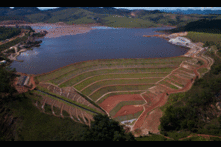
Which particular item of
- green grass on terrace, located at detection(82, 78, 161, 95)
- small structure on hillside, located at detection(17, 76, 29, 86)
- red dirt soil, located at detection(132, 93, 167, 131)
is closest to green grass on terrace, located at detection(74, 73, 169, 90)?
green grass on terrace, located at detection(82, 78, 161, 95)

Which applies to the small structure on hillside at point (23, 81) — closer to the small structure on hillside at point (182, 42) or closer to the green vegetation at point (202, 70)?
the green vegetation at point (202, 70)

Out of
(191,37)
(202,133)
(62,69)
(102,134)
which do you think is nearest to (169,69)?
(202,133)

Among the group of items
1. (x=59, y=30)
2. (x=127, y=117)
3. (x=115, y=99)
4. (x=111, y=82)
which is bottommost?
(x=127, y=117)

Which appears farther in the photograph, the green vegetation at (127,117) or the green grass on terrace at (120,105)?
the green grass on terrace at (120,105)

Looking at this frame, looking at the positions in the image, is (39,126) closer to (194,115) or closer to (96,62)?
(194,115)

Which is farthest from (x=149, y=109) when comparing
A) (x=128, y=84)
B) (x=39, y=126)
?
(x=39, y=126)

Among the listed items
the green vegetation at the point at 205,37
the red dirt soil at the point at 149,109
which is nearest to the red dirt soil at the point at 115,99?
the red dirt soil at the point at 149,109

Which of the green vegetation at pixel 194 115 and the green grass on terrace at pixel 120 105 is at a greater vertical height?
the green vegetation at pixel 194 115
